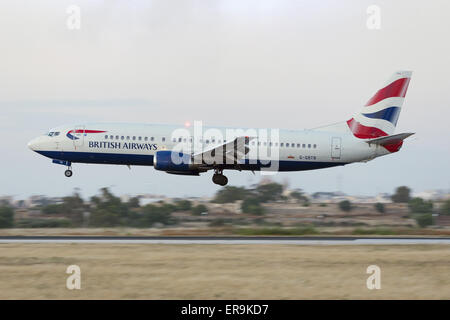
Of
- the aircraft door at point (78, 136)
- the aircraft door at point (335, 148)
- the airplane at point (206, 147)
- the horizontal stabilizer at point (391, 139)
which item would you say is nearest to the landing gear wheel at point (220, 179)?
the airplane at point (206, 147)

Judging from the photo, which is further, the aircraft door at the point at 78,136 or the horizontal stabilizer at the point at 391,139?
the horizontal stabilizer at the point at 391,139

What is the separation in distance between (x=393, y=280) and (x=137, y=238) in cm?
1835

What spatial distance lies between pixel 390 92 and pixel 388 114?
1.85m

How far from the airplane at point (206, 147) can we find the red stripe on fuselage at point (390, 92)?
360 cm

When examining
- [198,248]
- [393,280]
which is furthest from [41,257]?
[393,280]

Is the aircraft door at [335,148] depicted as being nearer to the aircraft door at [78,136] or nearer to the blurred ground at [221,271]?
the blurred ground at [221,271]

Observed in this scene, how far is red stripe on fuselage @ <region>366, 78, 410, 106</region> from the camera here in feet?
Result: 159

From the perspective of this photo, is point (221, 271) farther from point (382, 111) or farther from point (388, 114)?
point (388, 114)

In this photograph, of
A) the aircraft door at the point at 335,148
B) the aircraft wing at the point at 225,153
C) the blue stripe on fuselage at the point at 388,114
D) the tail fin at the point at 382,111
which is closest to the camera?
the aircraft wing at the point at 225,153

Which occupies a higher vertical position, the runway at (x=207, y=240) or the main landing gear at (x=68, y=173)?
the main landing gear at (x=68, y=173)

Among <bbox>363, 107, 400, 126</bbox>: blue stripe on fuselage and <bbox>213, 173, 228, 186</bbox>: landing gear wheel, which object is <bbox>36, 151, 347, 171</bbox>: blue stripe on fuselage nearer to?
<bbox>213, 173, 228, 186</bbox>: landing gear wheel

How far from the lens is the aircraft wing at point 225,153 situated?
41.6 m

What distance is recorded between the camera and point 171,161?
41750 mm

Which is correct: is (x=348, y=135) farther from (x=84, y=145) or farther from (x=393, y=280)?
(x=393, y=280)
